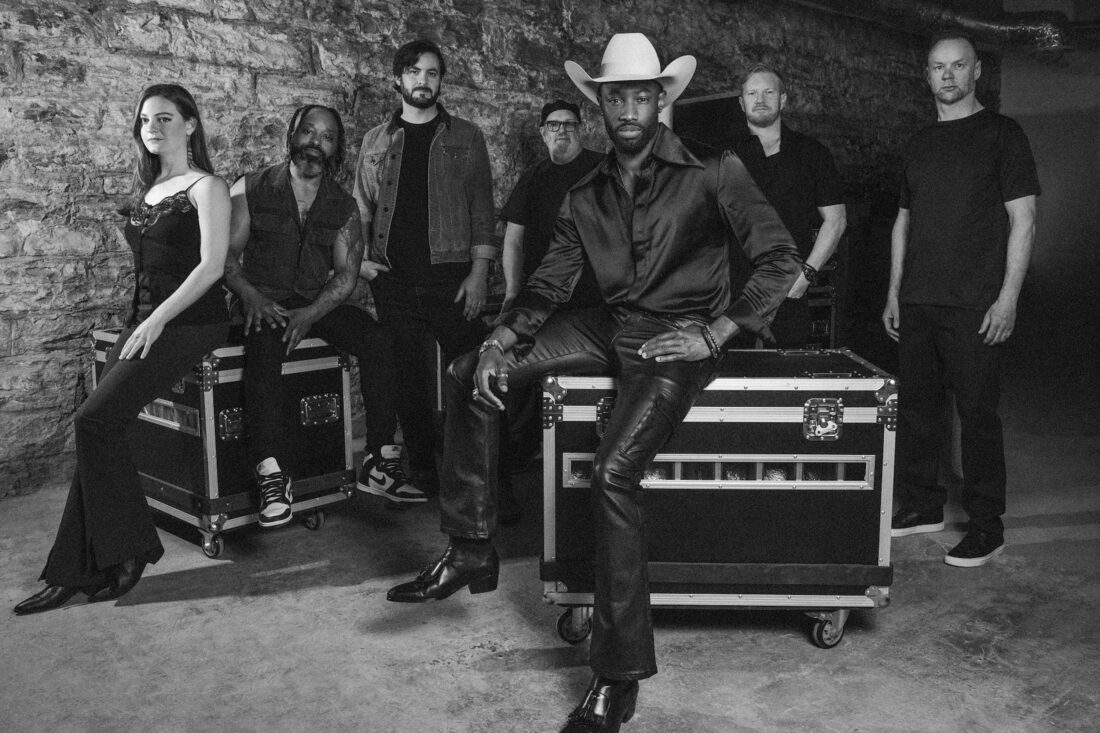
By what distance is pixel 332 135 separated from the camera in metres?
3.85

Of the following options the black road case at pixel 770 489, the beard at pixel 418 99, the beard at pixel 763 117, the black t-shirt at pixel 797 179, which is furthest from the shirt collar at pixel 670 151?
the beard at pixel 418 99

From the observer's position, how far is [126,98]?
4.30 metres

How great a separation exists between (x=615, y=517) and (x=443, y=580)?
25.6 inches

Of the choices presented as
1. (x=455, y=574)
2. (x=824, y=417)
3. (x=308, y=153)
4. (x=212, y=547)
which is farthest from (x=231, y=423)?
(x=824, y=417)

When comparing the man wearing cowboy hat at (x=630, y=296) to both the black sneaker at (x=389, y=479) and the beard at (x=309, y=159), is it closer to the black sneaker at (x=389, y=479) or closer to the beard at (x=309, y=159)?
the black sneaker at (x=389, y=479)

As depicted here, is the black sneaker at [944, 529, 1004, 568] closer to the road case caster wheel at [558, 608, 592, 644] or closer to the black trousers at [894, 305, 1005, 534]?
the black trousers at [894, 305, 1005, 534]

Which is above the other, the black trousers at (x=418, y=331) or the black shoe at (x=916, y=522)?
the black trousers at (x=418, y=331)

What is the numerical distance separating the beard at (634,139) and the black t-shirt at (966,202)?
1.31m

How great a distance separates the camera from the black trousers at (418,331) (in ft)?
13.3

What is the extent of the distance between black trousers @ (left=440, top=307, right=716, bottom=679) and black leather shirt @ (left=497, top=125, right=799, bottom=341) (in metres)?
0.08

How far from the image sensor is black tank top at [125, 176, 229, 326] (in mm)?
3340

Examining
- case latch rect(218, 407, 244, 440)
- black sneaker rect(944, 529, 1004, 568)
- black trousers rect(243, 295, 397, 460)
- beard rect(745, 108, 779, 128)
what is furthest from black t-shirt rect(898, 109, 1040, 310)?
case latch rect(218, 407, 244, 440)

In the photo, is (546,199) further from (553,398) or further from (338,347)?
(553,398)

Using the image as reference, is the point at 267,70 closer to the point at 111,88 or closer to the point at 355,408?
the point at 111,88
